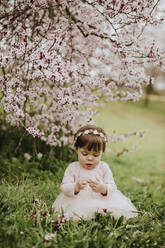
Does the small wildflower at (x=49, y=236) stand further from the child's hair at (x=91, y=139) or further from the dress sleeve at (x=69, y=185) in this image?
the child's hair at (x=91, y=139)

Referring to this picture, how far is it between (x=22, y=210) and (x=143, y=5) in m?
2.61

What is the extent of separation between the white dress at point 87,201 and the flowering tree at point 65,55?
24.4 inches

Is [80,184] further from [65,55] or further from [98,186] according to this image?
[65,55]

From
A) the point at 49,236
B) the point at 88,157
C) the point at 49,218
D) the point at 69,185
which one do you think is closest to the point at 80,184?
the point at 69,185

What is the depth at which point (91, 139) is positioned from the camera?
2842mm

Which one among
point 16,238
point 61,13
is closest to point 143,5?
point 61,13

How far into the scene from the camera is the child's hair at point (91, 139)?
2844 mm

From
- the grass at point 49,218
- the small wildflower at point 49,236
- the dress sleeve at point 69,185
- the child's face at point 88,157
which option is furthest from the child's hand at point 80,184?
the small wildflower at point 49,236

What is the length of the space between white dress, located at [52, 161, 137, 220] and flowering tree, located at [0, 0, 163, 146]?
619mm

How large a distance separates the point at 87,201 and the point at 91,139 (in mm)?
636

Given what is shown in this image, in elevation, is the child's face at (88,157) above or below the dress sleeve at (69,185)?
above

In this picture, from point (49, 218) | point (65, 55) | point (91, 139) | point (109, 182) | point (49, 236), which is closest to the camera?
point (49, 236)

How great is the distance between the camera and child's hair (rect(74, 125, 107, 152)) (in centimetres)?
284

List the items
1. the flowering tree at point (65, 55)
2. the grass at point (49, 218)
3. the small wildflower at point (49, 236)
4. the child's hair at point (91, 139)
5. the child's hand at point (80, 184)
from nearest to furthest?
the small wildflower at point (49, 236) → the grass at point (49, 218) → the child's hand at point (80, 184) → the child's hair at point (91, 139) → the flowering tree at point (65, 55)
